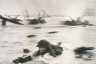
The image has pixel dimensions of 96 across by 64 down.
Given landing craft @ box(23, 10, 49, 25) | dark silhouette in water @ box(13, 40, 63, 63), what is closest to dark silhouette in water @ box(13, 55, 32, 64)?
dark silhouette in water @ box(13, 40, 63, 63)

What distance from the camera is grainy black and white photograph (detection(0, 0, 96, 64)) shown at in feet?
4.50

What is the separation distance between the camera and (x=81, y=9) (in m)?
1.47

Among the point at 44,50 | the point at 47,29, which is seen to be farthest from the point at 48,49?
the point at 47,29

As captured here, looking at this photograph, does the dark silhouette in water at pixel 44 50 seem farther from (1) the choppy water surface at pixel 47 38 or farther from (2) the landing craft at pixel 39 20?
(2) the landing craft at pixel 39 20

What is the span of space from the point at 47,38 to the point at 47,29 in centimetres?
7

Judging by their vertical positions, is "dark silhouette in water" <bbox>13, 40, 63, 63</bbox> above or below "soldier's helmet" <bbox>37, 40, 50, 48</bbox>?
below

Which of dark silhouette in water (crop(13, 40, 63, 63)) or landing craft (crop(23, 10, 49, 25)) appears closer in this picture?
dark silhouette in water (crop(13, 40, 63, 63))

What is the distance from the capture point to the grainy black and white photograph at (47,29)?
137 centimetres

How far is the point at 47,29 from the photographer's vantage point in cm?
146

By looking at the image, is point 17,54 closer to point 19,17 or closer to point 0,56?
point 0,56

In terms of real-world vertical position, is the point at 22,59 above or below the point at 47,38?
below

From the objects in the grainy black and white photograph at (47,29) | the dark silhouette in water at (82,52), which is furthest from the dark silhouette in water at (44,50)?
the dark silhouette in water at (82,52)

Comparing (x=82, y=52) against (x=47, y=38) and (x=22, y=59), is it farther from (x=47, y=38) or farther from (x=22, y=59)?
(x=22, y=59)

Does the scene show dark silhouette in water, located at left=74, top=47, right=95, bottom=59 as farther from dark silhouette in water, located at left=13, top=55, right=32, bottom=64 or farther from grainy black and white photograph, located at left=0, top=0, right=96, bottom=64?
dark silhouette in water, located at left=13, top=55, right=32, bottom=64
